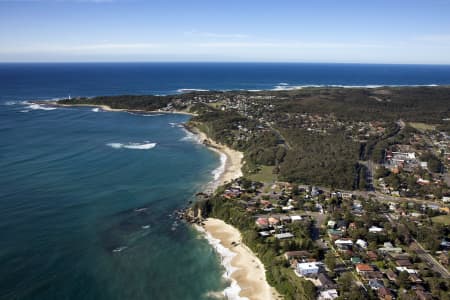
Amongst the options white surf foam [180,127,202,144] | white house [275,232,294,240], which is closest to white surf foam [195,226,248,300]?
white house [275,232,294,240]

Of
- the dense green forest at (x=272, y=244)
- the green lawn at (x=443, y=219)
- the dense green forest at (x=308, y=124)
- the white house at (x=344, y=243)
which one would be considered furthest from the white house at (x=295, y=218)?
the green lawn at (x=443, y=219)

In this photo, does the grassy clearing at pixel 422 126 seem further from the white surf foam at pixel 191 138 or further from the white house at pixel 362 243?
the white house at pixel 362 243

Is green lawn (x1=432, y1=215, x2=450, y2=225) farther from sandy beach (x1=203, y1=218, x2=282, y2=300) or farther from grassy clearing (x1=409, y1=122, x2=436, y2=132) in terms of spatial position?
grassy clearing (x1=409, y1=122, x2=436, y2=132)

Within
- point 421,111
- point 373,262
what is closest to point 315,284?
point 373,262

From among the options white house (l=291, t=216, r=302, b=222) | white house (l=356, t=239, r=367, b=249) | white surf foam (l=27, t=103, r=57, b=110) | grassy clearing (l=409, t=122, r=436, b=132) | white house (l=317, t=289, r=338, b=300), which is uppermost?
white surf foam (l=27, t=103, r=57, b=110)

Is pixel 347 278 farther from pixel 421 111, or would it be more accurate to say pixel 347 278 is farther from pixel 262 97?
pixel 262 97

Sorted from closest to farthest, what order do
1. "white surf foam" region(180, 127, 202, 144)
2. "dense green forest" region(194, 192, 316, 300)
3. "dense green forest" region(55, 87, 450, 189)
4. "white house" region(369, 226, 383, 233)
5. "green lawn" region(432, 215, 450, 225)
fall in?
"dense green forest" region(194, 192, 316, 300), "white house" region(369, 226, 383, 233), "green lawn" region(432, 215, 450, 225), "dense green forest" region(55, 87, 450, 189), "white surf foam" region(180, 127, 202, 144)

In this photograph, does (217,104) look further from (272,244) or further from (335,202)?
(272,244)
